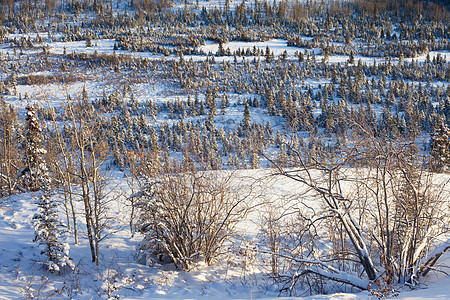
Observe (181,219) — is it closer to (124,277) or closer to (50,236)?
(124,277)

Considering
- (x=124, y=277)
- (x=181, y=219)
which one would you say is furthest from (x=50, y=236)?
(x=181, y=219)

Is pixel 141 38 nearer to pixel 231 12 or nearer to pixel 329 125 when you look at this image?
pixel 231 12

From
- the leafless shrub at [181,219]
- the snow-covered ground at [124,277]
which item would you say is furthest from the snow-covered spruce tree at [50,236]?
the leafless shrub at [181,219]

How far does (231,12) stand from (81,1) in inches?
3123

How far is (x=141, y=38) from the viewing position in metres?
105

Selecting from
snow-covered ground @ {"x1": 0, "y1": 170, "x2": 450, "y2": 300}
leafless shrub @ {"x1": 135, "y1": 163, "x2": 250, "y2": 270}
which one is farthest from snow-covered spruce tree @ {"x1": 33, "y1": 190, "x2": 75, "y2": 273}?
leafless shrub @ {"x1": 135, "y1": 163, "x2": 250, "y2": 270}

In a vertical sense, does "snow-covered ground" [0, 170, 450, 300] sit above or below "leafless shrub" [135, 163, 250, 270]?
below


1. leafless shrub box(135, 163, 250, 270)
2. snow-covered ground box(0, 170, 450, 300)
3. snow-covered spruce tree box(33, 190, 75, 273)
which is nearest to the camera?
snow-covered ground box(0, 170, 450, 300)

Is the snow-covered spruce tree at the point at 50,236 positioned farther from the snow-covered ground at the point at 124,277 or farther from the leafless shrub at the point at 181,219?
the leafless shrub at the point at 181,219

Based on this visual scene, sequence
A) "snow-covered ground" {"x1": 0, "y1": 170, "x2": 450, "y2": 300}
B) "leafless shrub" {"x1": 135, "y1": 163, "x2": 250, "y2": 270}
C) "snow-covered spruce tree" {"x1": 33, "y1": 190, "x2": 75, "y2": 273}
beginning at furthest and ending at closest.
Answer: "leafless shrub" {"x1": 135, "y1": 163, "x2": 250, "y2": 270}, "snow-covered spruce tree" {"x1": 33, "y1": 190, "x2": 75, "y2": 273}, "snow-covered ground" {"x1": 0, "y1": 170, "x2": 450, "y2": 300}

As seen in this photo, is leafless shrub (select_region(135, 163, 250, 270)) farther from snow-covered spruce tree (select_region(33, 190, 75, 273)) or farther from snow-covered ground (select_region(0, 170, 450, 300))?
snow-covered spruce tree (select_region(33, 190, 75, 273))

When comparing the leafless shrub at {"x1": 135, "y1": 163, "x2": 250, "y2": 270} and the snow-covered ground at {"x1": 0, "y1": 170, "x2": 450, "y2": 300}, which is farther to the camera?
A: the leafless shrub at {"x1": 135, "y1": 163, "x2": 250, "y2": 270}

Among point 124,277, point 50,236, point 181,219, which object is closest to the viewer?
point 50,236

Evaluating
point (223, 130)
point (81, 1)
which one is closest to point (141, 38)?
point (223, 130)
